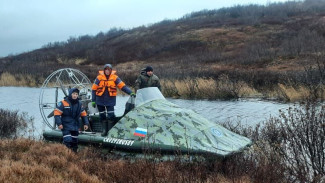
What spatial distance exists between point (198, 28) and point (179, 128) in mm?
47222

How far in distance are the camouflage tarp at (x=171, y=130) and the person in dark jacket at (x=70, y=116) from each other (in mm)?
847

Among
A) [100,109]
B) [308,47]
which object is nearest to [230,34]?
[308,47]

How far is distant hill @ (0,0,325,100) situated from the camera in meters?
25.0

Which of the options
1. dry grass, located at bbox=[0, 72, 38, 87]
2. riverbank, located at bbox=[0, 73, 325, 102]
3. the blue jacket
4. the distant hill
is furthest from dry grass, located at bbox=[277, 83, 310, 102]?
dry grass, located at bbox=[0, 72, 38, 87]

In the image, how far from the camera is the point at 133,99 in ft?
25.1

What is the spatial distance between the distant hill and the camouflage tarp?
1206cm

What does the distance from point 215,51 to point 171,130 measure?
1322 inches

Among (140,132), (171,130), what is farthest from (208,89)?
(171,130)

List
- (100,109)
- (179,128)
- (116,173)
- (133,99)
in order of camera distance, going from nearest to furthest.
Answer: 1. (116,173)
2. (179,128)
3. (133,99)
4. (100,109)

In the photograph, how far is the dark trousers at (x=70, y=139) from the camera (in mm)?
7172

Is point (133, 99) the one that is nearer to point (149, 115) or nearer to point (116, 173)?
point (149, 115)

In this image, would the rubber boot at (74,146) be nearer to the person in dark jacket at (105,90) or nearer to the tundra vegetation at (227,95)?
the tundra vegetation at (227,95)

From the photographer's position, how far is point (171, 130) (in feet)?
20.6

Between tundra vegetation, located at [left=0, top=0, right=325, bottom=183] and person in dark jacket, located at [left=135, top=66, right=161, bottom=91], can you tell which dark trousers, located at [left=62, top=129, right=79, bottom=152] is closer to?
tundra vegetation, located at [left=0, top=0, right=325, bottom=183]
